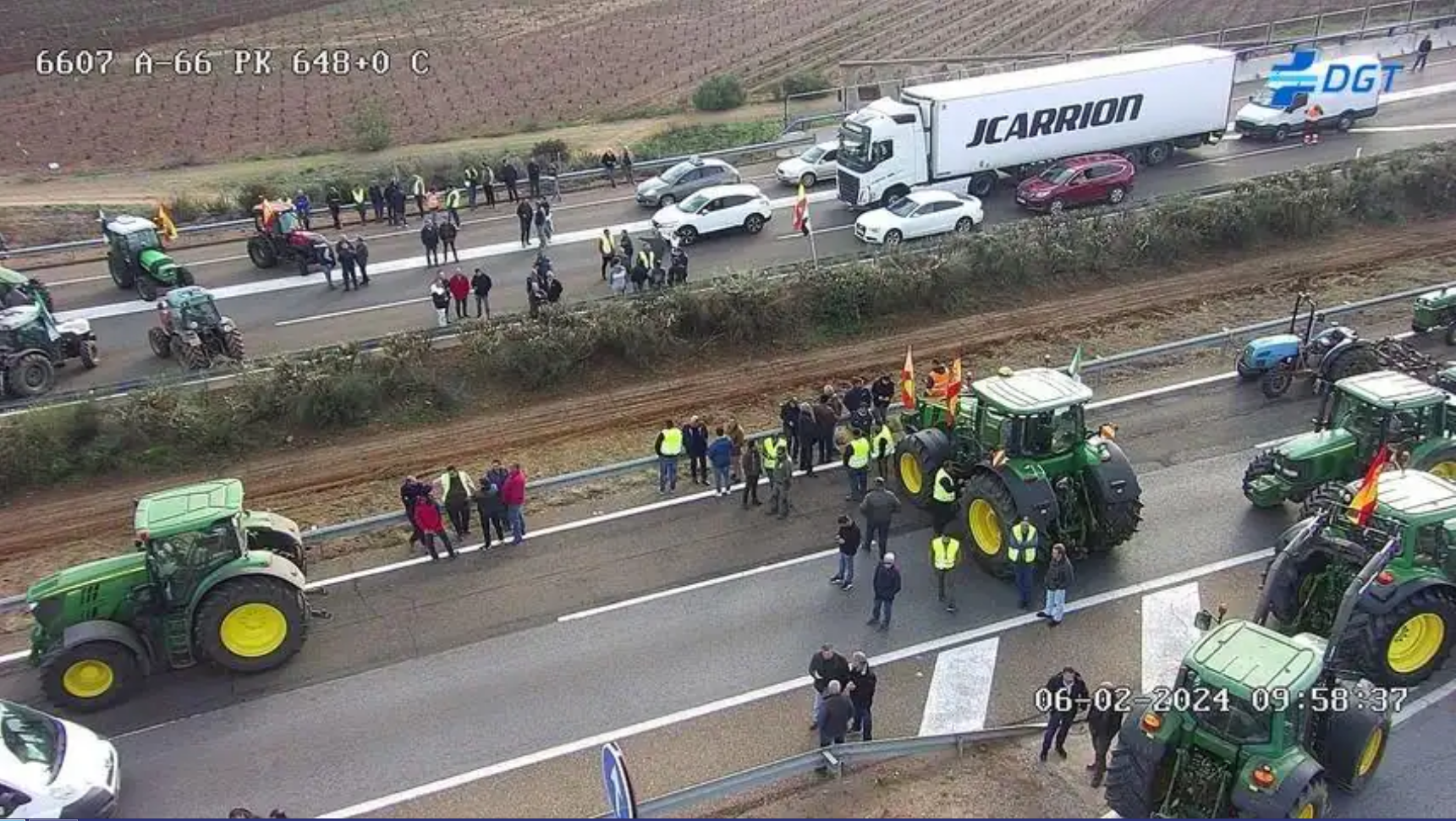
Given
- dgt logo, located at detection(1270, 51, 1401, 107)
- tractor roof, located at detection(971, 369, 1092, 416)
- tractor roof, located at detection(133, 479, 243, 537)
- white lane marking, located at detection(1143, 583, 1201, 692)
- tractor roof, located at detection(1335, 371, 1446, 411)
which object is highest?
dgt logo, located at detection(1270, 51, 1401, 107)

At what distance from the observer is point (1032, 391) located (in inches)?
567

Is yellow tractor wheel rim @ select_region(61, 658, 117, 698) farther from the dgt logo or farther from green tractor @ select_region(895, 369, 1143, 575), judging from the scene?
the dgt logo

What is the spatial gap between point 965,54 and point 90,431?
4137 centimetres

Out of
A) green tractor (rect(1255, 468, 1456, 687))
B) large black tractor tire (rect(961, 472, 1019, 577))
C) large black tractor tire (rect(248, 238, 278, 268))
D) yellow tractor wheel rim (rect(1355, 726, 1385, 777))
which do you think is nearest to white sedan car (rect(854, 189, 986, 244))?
large black tractor tire (rect(961, 472, 1019, 577))

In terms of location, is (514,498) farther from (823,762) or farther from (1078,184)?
(1078,184)

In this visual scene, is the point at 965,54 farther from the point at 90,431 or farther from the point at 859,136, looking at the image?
the point at 90,431

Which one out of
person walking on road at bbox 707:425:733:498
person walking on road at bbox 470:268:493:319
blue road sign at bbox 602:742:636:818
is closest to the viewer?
blue road sign at bbox 602:742:636:818

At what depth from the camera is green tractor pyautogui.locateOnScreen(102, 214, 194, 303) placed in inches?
990

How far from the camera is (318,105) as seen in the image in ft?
148

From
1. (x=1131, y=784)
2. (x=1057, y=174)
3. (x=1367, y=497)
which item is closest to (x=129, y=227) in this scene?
(x=1057, y=174)

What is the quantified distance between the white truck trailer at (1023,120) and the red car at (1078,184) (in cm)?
116

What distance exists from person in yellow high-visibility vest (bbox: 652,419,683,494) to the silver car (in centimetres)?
1461

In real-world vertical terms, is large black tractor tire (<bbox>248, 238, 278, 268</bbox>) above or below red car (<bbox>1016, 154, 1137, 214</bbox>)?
below

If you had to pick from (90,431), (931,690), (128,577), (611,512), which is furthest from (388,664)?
(90,431)
